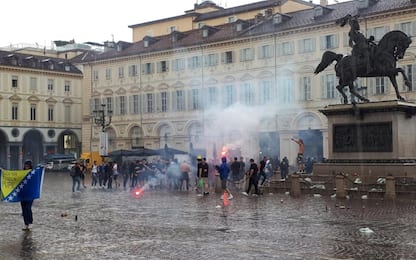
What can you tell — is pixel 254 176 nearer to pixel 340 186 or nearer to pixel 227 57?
pixel 340 186

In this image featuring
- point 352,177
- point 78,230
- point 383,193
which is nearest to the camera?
point 78,230

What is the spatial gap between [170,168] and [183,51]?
3428cm

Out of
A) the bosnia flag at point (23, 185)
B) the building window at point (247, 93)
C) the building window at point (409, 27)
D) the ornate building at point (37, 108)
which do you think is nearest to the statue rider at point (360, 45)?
the bosnia flag at point (23, 185)

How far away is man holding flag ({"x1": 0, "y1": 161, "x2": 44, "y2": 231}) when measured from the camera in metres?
15.6

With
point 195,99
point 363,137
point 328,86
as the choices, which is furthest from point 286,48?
point 363,137

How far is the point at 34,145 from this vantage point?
81.6m

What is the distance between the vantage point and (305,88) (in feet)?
185

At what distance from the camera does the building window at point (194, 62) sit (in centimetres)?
6341

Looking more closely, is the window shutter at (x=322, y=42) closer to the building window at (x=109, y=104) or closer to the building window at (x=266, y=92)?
the building window at (x=266, y=92)

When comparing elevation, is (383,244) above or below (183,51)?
below

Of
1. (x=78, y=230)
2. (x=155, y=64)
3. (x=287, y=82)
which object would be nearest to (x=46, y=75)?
(x=155, y=64)

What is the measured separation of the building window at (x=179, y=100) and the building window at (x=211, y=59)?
4073mm

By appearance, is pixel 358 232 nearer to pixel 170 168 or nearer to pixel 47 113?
pixel 170 168

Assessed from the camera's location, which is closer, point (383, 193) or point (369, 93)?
point (383, 193)
